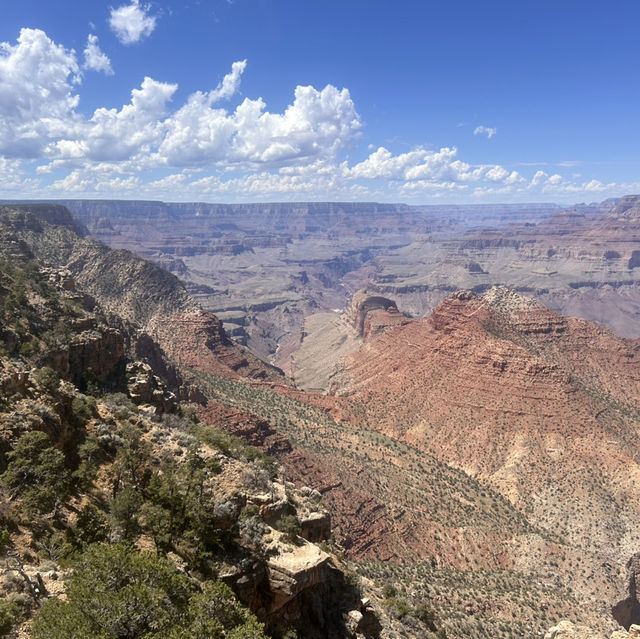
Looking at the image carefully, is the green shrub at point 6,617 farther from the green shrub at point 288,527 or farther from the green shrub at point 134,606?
the green shrub at point 288,527

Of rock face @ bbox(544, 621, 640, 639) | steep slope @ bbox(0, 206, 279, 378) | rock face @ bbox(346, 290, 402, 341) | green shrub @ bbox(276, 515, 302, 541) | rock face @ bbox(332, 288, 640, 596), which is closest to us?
green shrub @ bbox(276, 515, 302, 541)

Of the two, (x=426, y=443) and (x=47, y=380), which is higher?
(x=47, y=380)

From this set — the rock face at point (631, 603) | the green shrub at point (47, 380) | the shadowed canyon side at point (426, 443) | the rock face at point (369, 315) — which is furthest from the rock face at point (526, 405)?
the green shrub at point (47, 380)

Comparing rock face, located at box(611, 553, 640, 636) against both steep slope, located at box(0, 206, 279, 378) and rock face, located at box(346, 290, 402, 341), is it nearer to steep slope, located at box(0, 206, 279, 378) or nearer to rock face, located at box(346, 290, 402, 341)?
steep slope, located at box(0, 206, 279, 378)

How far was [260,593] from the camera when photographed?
19922 millimetres

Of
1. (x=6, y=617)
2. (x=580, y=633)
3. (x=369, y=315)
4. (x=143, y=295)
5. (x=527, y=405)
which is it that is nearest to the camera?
(x=6, y=617)

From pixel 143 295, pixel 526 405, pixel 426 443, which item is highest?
pixel 143 295

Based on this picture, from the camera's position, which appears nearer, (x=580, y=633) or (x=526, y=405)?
(x=580, y=633)

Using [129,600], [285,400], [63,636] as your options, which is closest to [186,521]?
[129,600]

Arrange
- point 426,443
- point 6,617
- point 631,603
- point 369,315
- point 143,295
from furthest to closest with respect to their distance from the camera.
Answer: point 369,315
point 143,295
point 426,443
point 631,603
point 6,617

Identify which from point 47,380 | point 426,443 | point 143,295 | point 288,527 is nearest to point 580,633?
point 288,527

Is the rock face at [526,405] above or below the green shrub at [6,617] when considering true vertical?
below

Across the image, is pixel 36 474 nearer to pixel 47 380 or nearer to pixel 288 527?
pixel 47 380

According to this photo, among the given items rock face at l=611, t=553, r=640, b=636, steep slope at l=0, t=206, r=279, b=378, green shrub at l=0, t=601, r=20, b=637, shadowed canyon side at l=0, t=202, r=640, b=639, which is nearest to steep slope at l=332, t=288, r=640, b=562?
shadowed canyon side at l=0, t=202, r=640, b=639
